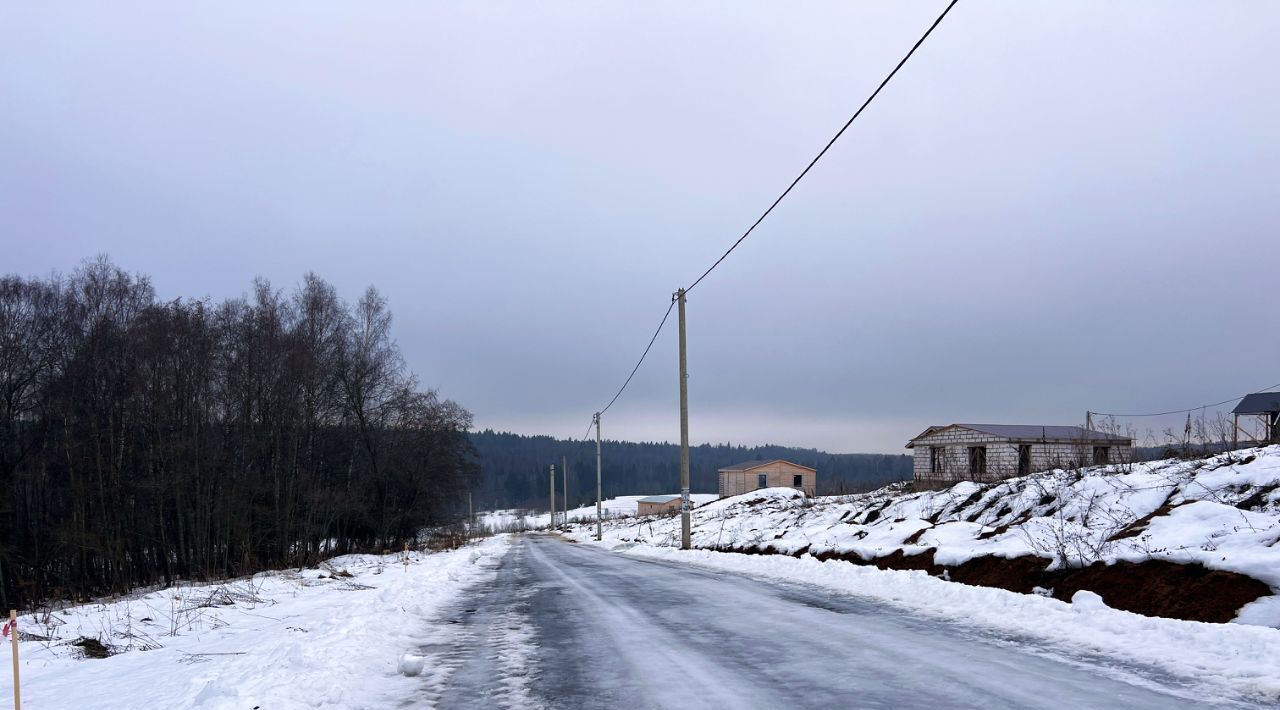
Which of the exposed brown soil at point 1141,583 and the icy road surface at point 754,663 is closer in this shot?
the icy road surface at point 754,663

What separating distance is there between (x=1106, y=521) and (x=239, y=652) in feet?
Result: 44.8

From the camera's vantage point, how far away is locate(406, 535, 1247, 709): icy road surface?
642cm

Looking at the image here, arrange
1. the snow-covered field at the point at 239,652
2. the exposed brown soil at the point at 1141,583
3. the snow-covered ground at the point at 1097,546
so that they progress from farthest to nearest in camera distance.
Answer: the exposed brown soil at the point at 1141,583, the snow-covered ground at the point at 1097,546, the snow-covered field at the point at 239,652

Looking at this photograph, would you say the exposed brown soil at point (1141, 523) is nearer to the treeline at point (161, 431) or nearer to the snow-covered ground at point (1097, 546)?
the snow-covered ground at point (1097, 546)

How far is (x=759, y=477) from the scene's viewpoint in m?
82.9

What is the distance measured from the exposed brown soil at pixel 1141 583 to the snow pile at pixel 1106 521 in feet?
0.47

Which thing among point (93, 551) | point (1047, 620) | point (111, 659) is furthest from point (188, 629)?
point (93, 551)

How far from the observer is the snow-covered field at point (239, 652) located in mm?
7113

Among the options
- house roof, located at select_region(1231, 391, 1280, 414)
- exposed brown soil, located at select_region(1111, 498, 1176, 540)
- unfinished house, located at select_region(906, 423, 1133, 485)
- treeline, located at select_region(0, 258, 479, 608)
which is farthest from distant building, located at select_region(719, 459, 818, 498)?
exposed brown soil, located at select_region(1111, 498, 1176, 540)

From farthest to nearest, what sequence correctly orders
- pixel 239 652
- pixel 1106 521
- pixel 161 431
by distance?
pixel 161 431 < pixel 1106 521 < pixel 239 652

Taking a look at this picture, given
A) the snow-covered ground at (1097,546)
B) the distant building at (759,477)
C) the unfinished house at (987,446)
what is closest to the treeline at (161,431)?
the snow-covered ground at (1097,546)

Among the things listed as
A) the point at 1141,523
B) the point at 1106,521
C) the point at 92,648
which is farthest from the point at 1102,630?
the point at 92,648

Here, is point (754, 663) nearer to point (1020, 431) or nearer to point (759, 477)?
point (1020, 431)

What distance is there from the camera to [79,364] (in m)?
37.1
